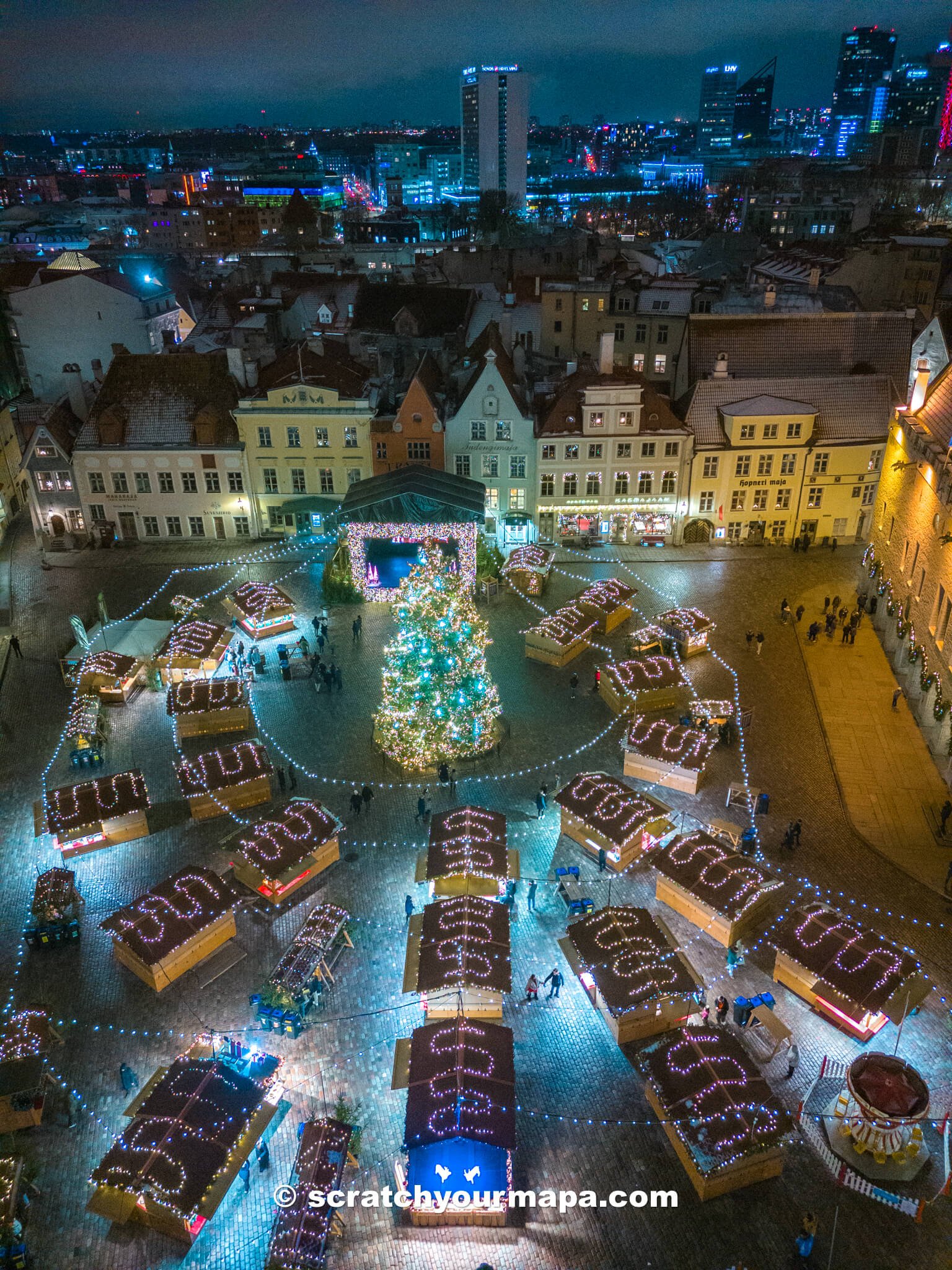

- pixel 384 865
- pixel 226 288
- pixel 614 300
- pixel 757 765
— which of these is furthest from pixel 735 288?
pixel 384 865

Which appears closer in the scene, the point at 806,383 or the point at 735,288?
the point at 806,383

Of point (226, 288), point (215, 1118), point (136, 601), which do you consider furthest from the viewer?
point (226, 288)

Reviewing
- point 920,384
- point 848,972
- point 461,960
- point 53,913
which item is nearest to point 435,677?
point 461,960

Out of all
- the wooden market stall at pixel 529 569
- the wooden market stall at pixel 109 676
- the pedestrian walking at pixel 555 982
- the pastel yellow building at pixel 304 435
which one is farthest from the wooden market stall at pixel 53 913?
the pastel yellow building at pixel 304 435

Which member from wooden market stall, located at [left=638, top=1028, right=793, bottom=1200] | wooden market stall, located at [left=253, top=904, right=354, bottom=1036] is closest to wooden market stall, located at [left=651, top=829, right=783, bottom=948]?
wooden market stall, located at [left=638, top=1028, right=793, bottom=1200]

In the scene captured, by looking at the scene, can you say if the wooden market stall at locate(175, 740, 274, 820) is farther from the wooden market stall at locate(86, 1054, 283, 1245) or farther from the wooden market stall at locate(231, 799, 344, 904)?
the wooden market stall at locate(86, 1054, 283, 1245)

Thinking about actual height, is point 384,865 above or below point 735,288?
below

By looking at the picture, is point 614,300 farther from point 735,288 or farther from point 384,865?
point 384,865
